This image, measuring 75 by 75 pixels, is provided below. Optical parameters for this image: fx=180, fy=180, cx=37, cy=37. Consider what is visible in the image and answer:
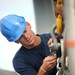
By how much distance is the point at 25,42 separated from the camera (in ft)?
3.77

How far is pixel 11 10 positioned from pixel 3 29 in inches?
32.0

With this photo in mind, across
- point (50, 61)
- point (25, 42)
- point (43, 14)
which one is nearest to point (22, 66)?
point (25, 42)

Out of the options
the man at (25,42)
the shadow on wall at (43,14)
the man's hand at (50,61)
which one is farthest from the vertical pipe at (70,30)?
the shadow on wall at (43,14)

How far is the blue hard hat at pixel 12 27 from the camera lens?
44.8 inches

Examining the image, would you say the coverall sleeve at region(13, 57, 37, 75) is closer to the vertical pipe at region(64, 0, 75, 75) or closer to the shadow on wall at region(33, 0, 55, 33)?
the shadow on wall at region(33, 0, 55, 33)

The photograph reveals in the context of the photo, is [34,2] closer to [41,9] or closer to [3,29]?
[41,9]

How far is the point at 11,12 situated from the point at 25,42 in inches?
33.4

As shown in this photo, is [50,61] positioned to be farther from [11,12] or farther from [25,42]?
[11,12]

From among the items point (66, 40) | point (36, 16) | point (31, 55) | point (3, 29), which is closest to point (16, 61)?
point (31, 55)

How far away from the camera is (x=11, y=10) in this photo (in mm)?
1918

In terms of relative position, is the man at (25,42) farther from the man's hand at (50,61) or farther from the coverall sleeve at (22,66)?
the man's hand at (50,61)

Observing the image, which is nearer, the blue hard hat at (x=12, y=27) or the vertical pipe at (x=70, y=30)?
the vertical pipe at (x=70, y=30)

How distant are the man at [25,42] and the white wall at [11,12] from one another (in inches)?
26.0

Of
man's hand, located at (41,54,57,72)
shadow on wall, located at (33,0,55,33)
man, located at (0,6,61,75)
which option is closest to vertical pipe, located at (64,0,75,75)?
man's hand, located at (41,54,57,72)
